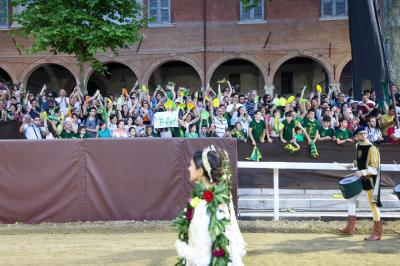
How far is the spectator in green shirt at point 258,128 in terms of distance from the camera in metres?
12.4

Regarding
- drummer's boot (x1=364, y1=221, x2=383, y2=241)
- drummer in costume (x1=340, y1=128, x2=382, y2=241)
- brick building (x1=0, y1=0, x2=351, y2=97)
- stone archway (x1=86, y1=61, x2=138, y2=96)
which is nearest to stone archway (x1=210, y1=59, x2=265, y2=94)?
brick building (x1=0, y1=0, x2=351, y2=97)

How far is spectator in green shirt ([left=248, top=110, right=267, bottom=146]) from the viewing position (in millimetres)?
12391

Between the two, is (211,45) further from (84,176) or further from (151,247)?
(151,247)

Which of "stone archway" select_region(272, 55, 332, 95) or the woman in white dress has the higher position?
"stone archway" select_region(272, 55, 332, 95)

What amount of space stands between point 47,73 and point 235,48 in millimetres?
11507

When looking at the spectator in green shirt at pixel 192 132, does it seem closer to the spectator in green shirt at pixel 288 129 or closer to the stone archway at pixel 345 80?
the spectator in green shirt at pixel 288 129

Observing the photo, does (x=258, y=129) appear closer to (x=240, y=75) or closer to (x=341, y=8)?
(x=341, y=8)

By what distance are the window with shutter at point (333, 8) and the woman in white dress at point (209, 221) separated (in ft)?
74.1

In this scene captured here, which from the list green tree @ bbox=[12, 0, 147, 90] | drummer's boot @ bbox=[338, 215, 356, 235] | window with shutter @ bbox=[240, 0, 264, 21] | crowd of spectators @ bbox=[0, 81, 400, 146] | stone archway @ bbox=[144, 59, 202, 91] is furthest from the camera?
stone archway @ bbox=[144, 59, 202, 91]

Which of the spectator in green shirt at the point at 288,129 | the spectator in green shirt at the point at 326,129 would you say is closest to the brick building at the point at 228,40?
the spectator in green shirt at the point at 326,129

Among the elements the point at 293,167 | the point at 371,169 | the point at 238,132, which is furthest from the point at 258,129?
the point at 371,169

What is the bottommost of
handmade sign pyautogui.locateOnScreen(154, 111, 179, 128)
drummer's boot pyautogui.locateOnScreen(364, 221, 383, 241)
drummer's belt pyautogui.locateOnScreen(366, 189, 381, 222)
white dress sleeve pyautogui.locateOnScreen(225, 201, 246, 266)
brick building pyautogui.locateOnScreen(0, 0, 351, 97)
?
drummer's boot pyautogui.locateOnScreen(364, 221, 383, 241)

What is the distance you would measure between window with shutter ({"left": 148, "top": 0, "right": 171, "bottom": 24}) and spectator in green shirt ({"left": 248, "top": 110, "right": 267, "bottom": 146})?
50.0 feet

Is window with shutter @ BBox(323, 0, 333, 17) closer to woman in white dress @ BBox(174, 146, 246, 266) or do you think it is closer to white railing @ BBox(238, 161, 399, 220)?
white railing @ BBox(238, 161, 399, 220)
